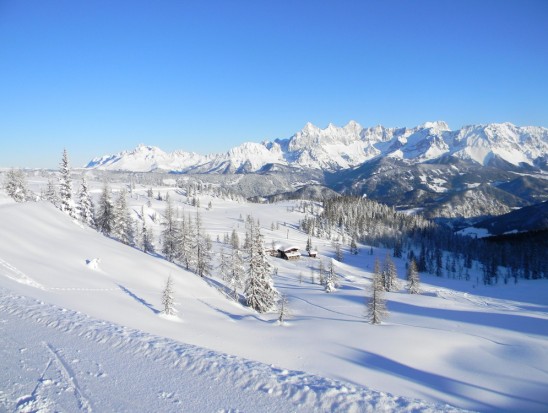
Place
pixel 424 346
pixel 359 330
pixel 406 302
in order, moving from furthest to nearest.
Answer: pixel 406 302
pixel 359 330
pixel 424 346

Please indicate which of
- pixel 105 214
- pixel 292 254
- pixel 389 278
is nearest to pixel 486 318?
pixel 389 278

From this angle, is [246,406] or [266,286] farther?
[266,286]

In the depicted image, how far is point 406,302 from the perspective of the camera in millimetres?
58062

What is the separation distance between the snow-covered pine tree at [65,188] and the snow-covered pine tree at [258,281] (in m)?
36.5

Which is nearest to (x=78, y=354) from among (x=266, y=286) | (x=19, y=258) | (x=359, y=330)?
(x=19, y=258)

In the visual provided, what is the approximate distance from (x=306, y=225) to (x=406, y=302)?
12965cm

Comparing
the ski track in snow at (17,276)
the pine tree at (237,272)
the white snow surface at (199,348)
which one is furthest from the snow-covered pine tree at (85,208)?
the ski track in snow at (17,276)

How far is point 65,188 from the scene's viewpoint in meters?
59.4

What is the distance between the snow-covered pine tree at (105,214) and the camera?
216ft

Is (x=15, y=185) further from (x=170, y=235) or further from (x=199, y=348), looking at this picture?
(x=199, y=348)

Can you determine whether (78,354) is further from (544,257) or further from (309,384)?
(544,257)

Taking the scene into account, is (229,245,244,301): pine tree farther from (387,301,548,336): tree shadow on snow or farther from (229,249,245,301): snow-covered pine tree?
(387,301,548,336): tree shadow on snow

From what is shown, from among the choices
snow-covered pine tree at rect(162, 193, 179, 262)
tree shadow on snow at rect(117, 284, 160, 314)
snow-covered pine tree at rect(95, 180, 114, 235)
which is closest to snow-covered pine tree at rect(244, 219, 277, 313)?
tree shadow on snow at rect(117, 284, 160, 314)

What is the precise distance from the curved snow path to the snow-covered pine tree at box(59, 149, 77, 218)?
50.6 m
